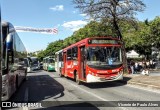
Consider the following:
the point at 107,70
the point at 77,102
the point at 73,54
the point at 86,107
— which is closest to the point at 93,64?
the point at 107,70

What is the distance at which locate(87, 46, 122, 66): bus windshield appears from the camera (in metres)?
20.9

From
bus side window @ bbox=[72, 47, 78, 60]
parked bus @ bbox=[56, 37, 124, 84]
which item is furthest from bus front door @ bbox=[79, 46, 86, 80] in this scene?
bus side window @ bbox=[72, 47, 78, 60]

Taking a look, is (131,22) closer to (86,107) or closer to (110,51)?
(110,51)

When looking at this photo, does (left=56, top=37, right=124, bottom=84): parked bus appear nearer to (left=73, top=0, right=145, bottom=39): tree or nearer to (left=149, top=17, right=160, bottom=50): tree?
(left=73, top=0, right=145, bottom=39): tree

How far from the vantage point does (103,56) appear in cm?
2102

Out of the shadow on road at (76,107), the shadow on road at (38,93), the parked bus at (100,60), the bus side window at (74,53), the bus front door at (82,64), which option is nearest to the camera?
the shadow on road at (76,107)

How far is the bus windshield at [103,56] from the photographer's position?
20906mm

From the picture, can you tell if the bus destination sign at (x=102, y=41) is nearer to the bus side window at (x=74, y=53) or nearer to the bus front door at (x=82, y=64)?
the bus front door at (x=82, y=64)

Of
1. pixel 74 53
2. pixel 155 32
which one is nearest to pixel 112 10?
pixel 74 53

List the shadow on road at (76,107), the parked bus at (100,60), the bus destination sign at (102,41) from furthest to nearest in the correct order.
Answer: the bus destination sign at (102,41) < the parked bus at (100,60) < the shadow on road at (76,107)

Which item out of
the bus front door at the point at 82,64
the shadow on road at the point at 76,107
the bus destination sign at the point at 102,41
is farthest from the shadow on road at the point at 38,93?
the bus destination sign at the point at 102,41

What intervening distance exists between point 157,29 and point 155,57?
47.6 ft

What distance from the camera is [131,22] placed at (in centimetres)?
3197

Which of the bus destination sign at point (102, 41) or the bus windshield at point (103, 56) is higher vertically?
the bus destination sign at point (102, 41)
